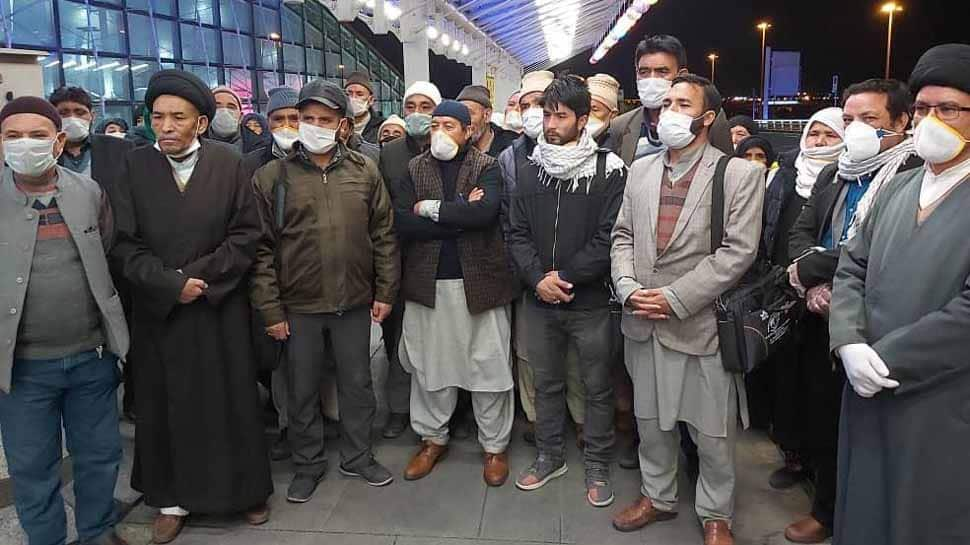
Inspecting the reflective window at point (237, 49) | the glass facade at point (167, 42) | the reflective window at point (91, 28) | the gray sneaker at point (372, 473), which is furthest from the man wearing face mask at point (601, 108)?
the reflective window at point (237, 49)

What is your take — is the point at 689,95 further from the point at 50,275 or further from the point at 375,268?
the point at 50,275

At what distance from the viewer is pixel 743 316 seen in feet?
8.93

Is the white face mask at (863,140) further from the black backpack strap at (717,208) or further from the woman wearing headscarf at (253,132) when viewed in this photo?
the woman wearing headscarf at (253,132)

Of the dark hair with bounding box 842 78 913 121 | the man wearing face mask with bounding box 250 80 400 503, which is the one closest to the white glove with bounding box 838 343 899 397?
the dark hair with bounding box 842 78 913 121

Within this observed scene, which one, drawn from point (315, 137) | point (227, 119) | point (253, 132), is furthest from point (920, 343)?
point (253, 132)

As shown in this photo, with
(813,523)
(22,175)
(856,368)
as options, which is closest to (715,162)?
(856,368)

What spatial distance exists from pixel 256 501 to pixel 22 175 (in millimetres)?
1655

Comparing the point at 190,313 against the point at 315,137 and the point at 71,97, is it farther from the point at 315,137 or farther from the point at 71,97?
the point at 71,97

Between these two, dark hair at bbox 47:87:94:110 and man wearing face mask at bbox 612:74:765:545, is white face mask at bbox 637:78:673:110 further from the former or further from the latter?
dark hair at bbox 47:87:94:110

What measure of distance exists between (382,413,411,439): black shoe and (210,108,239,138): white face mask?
7.45ft

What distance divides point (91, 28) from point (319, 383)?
8.71 meters

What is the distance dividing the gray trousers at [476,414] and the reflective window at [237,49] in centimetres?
1179

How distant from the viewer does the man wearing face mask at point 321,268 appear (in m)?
3.18

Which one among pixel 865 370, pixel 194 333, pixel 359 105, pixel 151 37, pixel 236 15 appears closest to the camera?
pixel 865 370
